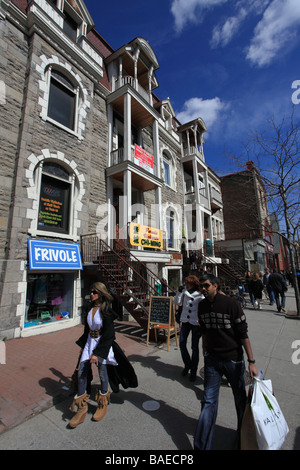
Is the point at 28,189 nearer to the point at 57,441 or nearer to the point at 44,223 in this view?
the point at 44,223

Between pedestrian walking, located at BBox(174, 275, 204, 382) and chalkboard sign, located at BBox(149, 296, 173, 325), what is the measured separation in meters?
1.17

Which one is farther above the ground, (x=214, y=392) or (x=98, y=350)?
(x=98, y=350)

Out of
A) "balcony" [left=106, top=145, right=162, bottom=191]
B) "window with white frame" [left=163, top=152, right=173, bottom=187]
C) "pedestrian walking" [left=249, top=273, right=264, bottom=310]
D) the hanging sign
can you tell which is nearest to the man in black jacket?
"balcony" [left=106, top=145, right=162, bottom=191]

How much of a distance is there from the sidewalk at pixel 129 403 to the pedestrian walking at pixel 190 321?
0.28m

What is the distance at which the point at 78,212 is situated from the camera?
8766mm

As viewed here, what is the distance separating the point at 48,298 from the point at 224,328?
265 inches

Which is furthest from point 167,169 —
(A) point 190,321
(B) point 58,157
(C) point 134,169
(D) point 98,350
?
(D) point 98,350

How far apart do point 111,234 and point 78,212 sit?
80.5 inches

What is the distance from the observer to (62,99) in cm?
902

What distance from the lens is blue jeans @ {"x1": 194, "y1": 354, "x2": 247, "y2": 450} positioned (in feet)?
7.02

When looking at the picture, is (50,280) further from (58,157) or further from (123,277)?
(58,157)

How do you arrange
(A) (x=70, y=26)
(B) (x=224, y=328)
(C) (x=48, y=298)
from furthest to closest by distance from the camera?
(A) (x=70, y=26), (C) (x=48, y=298), (B) (x=224, y=328)

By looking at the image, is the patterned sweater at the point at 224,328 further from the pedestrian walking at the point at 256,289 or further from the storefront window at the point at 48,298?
the pedestrian walking at the point at 256,289

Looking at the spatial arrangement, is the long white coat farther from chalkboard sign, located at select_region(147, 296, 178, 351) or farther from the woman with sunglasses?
the woman with sunglasses
